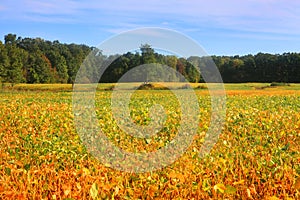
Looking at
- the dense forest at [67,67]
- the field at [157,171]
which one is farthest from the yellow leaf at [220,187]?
the dense forest at [67,67]

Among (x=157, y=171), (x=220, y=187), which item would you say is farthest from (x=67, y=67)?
(x=220, y=187)

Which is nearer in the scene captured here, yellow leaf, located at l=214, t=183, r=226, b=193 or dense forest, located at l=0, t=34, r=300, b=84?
yellow leaf, located at l=214, t=183, r=226, b=193

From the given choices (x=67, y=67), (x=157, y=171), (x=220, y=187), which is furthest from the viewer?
(x=67, y=67)

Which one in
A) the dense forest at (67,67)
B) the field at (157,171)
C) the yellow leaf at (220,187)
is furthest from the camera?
the dense forest at (67,67)

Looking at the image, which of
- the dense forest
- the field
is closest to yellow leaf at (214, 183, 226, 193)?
the field

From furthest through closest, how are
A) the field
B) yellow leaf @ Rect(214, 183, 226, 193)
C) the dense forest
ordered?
the dense forest < the field < yellow leaf @ Rect(214, 183, 226, 193)

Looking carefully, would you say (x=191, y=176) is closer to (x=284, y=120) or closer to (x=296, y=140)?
(x=296, y=140)

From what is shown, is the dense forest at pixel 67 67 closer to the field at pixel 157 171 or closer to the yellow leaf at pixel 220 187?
the field at pixel 157 171

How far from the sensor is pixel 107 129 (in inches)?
387

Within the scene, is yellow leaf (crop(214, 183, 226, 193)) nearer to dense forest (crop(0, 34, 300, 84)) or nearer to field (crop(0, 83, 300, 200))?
field (crop(0, 83, 300, 200))

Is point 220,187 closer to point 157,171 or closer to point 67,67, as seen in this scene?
point 157,171

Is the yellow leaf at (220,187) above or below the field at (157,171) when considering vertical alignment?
above

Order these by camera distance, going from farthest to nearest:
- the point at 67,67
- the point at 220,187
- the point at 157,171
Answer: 1. the point at 67,67
2. the point at 157,171
3. the point at 220,187

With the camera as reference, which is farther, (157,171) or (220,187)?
(157,171)
